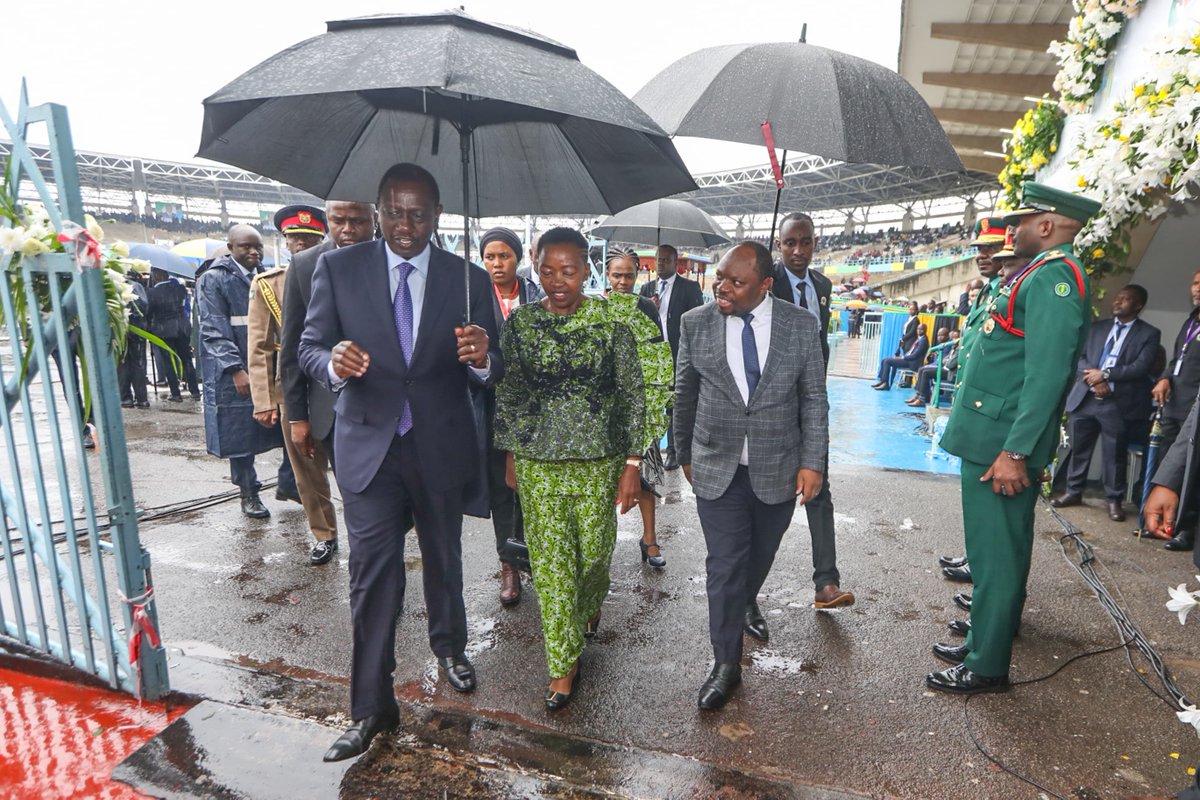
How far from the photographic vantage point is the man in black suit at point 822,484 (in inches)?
138

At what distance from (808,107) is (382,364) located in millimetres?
1897

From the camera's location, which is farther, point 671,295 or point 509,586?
point 671,295

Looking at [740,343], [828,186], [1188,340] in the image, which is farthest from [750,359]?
[828,186]

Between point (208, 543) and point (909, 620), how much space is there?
168 inches

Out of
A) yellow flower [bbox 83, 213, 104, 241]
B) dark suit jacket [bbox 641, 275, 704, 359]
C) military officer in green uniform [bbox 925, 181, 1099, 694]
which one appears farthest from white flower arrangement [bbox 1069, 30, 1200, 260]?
yellow flower [bbox 83, 213, 104, 241]

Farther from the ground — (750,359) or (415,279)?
(415,279)

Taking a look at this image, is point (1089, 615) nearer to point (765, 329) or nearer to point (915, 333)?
point (765, 329)

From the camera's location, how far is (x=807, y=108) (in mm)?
2619

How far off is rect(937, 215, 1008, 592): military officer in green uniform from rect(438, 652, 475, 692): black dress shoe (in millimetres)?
2413

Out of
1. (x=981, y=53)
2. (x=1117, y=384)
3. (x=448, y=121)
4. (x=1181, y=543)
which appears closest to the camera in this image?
(x=448, y=121)

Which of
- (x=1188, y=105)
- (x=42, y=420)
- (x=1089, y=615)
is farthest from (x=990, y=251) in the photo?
(x=42, y=420)

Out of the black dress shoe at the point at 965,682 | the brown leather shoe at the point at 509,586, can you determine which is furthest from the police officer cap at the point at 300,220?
the black dress shoe at the point at 965,682

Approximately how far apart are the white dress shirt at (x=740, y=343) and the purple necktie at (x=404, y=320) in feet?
4.20

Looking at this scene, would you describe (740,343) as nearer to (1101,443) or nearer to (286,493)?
(286,493)
